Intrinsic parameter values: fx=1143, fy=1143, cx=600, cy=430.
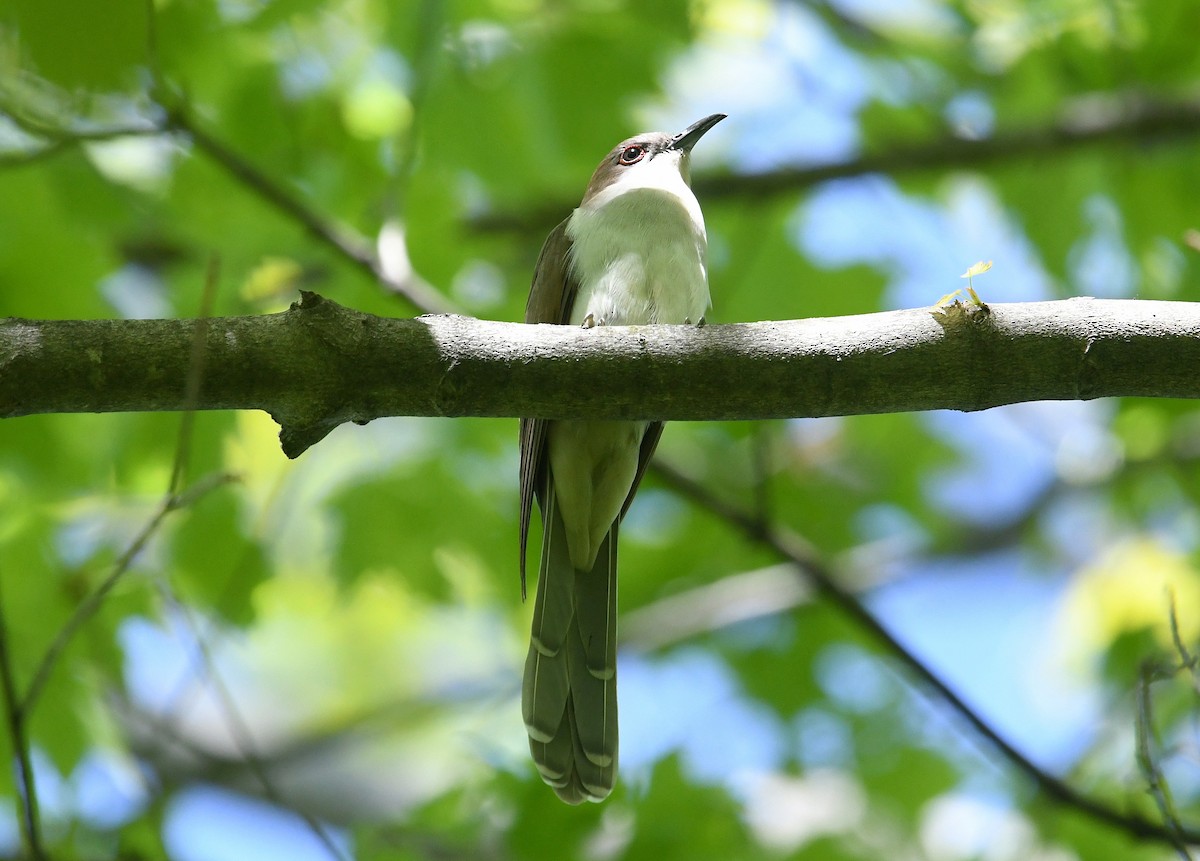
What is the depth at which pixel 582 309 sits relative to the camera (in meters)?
5.07

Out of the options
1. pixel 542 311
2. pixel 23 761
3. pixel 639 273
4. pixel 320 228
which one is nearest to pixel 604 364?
pixel 23 761

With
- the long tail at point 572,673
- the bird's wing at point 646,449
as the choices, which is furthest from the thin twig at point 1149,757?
the bird's wing at point 646,449

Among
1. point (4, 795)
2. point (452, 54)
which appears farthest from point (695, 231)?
point (4, 795)

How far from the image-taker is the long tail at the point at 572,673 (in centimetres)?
474

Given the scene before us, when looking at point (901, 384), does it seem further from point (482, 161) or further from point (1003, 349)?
point (482, 161)

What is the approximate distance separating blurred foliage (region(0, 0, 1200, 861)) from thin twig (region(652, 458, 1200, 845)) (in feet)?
0.43

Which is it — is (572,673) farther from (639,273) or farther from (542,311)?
(639,273)

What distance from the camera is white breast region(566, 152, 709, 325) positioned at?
4.99 m

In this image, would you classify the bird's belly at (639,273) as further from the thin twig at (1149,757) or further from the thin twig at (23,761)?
the thin twig at (23,761)

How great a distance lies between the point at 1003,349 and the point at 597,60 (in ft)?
11.5

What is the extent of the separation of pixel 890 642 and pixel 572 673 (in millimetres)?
1417

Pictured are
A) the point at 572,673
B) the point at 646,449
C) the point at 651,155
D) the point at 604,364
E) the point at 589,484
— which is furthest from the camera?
the point at 651,155

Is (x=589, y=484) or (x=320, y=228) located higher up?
(x=320, y=228)

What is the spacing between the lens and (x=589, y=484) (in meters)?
5.06
